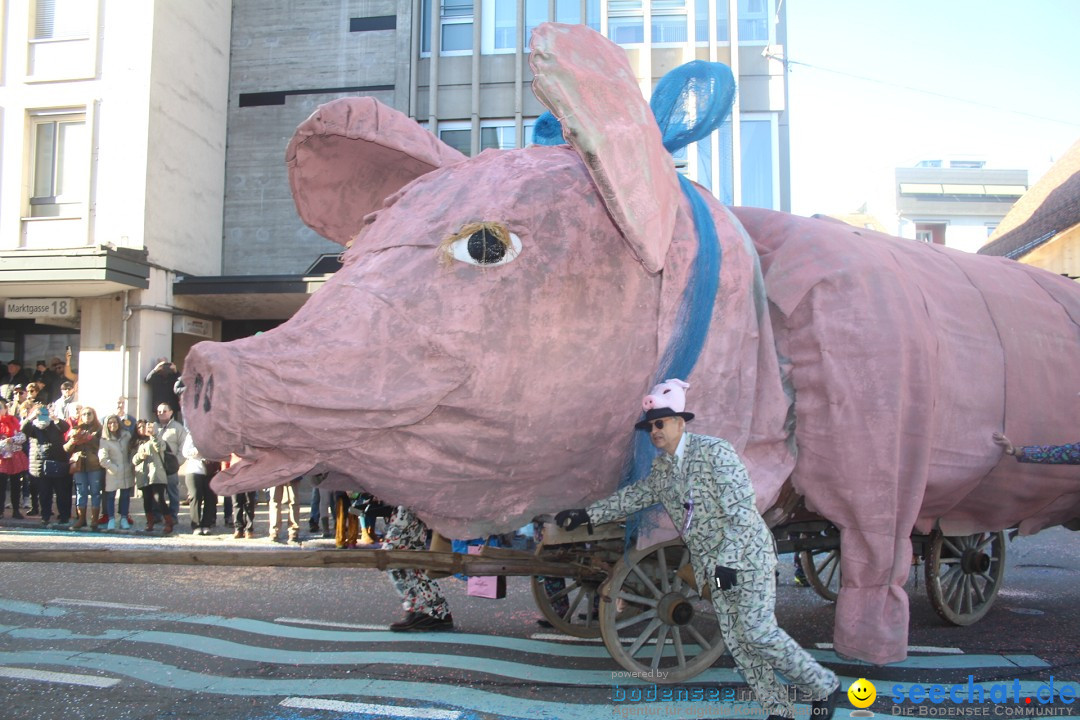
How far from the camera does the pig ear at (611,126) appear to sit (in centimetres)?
300

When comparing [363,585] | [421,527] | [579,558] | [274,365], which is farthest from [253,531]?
[274,365]

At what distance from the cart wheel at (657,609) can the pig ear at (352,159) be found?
2.15m

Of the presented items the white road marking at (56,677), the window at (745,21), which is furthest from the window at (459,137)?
the white road marking at (56,677)

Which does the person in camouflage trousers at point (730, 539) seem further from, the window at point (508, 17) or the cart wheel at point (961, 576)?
the window at point (508, 17)

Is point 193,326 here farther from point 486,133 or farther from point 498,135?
point 498,135

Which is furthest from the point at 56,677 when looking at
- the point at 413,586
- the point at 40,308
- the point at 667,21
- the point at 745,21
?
the point at 745,21

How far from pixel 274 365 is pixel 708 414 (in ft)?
5.81

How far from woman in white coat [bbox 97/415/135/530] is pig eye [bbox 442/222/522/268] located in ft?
26.5

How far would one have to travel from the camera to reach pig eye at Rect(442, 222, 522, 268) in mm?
3236

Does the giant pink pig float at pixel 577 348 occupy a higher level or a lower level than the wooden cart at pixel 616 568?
higher

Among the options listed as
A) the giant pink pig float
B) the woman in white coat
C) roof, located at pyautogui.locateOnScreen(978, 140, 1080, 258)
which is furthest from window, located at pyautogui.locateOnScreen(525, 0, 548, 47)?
the giant pink pig float

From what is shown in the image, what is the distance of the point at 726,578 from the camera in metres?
3.29

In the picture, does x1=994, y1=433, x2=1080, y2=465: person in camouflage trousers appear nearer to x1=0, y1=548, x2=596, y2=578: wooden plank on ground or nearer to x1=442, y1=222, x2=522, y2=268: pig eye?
x1=0, y1=548, x2=596, y2=578: wooden plank on ground

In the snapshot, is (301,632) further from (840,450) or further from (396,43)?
(396,43)
